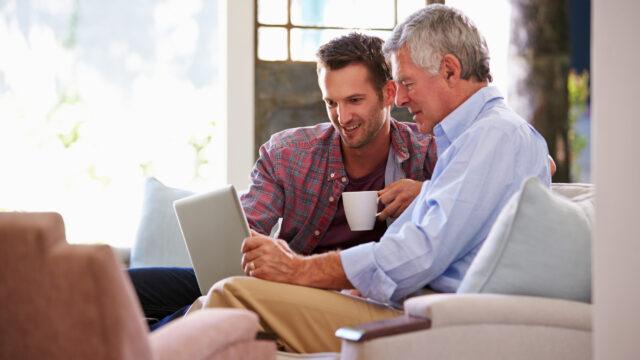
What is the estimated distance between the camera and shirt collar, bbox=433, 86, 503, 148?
2.38 meters

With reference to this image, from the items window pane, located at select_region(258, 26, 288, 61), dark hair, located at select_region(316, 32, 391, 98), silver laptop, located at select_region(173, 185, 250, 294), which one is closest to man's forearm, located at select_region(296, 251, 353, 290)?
silver laptop, located at select_region(173, 185, 250, 294)

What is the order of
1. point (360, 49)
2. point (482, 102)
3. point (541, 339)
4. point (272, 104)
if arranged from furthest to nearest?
point (272, 104), point (360, 49), point (482, 102), point (541, 339)

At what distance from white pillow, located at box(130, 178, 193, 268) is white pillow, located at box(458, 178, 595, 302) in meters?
2.54

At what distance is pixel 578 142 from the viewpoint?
17.7 ft

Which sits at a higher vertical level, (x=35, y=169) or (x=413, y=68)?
(x=413, y=68)

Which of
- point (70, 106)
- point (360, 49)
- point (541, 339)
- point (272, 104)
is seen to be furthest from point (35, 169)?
point (541, 339)

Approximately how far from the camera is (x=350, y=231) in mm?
2834

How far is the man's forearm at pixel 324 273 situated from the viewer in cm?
216

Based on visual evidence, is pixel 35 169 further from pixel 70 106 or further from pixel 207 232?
pixel 207 232

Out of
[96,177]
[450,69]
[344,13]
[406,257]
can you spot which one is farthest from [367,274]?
[96,177]

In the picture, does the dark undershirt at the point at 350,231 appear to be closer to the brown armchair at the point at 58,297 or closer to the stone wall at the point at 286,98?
the brown armchair at the point at 58,297

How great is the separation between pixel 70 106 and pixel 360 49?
9.78 ft

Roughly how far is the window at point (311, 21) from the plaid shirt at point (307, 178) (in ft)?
→ 6.69

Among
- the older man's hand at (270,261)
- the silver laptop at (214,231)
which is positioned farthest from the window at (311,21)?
the older man's hand at (270,261)
